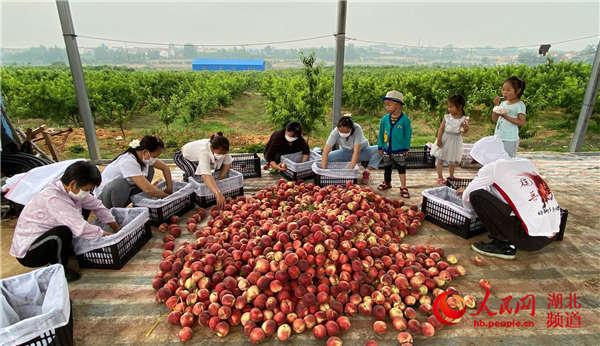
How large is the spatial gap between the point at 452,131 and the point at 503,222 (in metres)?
1.78

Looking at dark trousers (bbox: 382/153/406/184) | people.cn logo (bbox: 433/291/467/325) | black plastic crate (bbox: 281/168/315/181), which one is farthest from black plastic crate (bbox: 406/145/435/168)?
people.cn logo (bbox: 433/291/467/325)

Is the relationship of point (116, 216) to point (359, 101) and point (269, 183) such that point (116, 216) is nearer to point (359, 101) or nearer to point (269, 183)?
point (269, 183)

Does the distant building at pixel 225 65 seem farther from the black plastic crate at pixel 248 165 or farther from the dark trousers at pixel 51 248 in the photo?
the dark trousers at pixel 51 248

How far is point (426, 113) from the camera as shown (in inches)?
500

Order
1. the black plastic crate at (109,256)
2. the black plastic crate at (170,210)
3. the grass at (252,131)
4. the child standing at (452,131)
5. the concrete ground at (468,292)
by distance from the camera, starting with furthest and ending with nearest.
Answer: the grass at (252,131) → the child standing at (452,131) → the black plastic crate at (170,210) → the black plastic crate at (109,256) → the concrete ground at (468,292)

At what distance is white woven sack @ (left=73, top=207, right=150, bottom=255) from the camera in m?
2.75

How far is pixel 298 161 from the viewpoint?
16.4 ft

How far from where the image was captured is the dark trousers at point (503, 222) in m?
2.82

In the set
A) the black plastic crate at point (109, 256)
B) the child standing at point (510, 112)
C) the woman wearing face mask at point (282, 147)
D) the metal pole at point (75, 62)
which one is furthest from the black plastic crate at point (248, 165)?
the child standing at point (510, 112)

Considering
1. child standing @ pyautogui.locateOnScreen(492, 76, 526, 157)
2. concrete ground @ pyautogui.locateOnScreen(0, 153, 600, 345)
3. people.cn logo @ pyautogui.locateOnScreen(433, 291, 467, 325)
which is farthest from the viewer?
child standing @ pyautogui.locateOnScreen(492, 76, 526, 157)

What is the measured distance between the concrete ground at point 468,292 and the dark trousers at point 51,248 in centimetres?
Answer: 26

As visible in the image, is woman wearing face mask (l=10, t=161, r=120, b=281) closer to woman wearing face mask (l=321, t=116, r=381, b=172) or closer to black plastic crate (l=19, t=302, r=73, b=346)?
black plastic crate (l=19, t=302, r=73, b=346)

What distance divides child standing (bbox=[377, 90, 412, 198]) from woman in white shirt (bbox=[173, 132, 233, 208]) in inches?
74.5

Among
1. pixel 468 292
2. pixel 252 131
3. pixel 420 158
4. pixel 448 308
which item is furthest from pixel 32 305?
pixel 252 131
